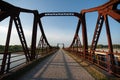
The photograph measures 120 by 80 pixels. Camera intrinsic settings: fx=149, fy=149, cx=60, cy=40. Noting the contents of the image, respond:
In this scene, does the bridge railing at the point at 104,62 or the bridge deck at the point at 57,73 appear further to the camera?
the bridge deck at the point at 57,73

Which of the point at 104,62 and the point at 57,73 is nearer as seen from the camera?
the point at 104,62

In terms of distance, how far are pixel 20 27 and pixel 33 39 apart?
4481 millimetres

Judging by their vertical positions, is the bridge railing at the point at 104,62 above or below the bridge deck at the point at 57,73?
above

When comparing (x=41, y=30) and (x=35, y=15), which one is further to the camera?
(x=41, y=30)

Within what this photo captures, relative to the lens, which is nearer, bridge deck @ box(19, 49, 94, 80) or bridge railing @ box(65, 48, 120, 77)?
bridge railing @ box(65, 48, 120, 77)

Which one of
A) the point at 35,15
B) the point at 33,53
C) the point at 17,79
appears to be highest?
the point at 35,15

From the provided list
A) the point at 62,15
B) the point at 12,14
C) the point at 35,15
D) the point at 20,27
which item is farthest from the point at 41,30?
the point at 12,14

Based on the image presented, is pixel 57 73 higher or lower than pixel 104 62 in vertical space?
lower

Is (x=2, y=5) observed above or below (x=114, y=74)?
above

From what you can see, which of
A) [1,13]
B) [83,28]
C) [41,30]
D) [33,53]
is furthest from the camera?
[41,30]

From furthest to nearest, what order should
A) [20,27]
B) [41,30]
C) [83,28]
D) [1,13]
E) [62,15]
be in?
[41,30], [62,15], [83,28], [20,27], [1,13]

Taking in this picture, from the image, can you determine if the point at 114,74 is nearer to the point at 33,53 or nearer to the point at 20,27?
the point at 20,27

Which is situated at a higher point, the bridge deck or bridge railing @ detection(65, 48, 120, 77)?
bridge railing @ detection(65, 48, 120, 77)

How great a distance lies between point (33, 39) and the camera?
14203 mm
